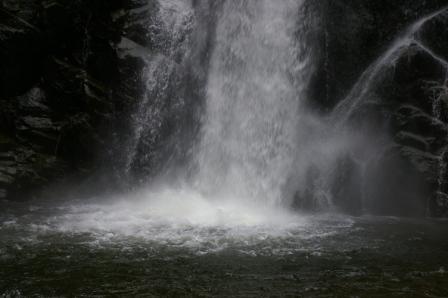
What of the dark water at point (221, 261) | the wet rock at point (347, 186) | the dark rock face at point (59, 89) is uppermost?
the dark rock face at point (59, 89)

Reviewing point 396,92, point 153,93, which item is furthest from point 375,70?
point 153,93

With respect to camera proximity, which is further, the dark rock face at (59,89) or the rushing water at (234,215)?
the dark rock face at (59,89)

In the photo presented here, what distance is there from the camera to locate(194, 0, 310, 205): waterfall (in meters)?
12.8

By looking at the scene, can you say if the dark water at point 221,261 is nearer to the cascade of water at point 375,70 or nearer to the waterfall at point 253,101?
the waterfall at point 253,101

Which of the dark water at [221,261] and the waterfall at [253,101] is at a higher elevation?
the waterfall at [253,101]

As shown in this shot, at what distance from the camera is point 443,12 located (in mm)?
12898

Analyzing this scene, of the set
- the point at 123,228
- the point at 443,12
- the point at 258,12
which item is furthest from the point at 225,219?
the point at 443,12

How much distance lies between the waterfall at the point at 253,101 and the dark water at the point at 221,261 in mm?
3322

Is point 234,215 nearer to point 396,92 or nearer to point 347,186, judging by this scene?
point 347,186

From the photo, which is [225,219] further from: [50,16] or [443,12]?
[443,12]

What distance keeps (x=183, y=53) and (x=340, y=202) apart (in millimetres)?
6282

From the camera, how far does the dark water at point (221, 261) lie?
20.3 feet

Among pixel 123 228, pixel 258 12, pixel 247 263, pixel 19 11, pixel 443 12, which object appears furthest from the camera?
pixel 258 12

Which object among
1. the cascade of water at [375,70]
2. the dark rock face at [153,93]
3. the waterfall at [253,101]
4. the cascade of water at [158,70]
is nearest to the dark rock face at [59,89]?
the dark rock face at [153,93]
